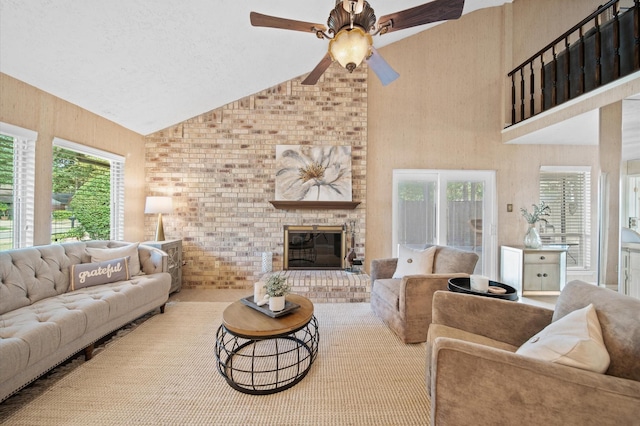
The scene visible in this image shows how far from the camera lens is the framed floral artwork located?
3881 mm

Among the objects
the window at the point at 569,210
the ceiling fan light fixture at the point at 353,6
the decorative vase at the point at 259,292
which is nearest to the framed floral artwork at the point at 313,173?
the decorative vase at the point at 259,292

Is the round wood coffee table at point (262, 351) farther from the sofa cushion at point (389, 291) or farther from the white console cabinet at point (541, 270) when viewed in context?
the white console cabinet at point (541, 270)

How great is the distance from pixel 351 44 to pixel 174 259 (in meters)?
3.47

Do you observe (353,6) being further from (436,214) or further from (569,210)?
(569,210)

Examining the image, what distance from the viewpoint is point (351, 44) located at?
1637 mm

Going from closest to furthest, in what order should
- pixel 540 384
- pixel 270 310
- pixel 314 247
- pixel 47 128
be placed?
pixel 540 384 < pixel 270 310 < pixel 47 128 < pixel 314 247

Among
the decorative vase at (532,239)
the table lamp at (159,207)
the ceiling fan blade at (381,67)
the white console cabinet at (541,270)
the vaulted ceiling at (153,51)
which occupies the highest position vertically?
the vaulted ceiling at (153,51)

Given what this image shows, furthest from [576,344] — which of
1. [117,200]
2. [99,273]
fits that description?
[117,200]

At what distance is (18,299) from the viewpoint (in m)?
2.01

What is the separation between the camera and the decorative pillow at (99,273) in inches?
95.7

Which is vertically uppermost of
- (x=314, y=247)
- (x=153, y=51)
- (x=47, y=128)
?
(x=153, y=51)

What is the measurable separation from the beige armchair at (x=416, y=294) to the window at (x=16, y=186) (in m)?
3.53

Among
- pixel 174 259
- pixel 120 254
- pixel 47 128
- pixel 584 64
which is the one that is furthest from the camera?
pixel 174 259

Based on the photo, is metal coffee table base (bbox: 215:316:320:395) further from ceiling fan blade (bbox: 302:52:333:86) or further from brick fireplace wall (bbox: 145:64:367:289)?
ceiling fan blade (bbox: 302:52:333:86)
